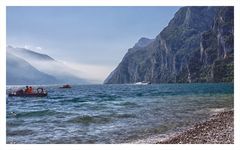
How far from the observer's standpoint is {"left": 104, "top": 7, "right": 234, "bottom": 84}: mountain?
13.7m

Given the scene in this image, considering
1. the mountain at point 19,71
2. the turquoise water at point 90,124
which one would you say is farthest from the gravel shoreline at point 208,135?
the mountain at point 19,71

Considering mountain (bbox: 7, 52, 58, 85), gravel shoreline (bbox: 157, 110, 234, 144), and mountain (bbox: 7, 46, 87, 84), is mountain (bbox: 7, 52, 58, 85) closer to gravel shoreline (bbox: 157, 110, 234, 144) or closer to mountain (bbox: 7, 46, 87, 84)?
mountain (bbox: 7, 46, 87, 84)

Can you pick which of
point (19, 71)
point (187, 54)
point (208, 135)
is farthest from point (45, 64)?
point (187, 54)

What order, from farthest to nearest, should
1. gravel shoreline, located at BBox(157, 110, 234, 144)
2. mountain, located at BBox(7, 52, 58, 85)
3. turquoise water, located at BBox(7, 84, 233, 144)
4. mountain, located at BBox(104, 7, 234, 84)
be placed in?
mountain, located at BBox(104, 7, 234, 84), mountain, located at BBox(7, 52, 58, 85), turquoise water, located at BBox(7, 84, 233, 144), gravel shoreline, located at BBox(157, 110, 234, 144)

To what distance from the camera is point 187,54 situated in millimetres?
18875

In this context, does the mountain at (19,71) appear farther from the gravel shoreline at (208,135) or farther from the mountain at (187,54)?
the gravel shoreline at (208,135)

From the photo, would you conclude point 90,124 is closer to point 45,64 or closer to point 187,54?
point 45,64

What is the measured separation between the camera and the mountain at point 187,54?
1370 centimetres

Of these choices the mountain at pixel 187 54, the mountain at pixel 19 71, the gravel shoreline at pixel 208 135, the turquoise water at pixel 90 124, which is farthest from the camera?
the mountain at pixel 187 54

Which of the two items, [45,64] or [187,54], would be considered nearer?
[45,64]

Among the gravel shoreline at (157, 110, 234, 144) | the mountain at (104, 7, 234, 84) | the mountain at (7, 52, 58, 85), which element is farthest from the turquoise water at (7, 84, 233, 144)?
the mountain at (104, 7, 234, 84)
